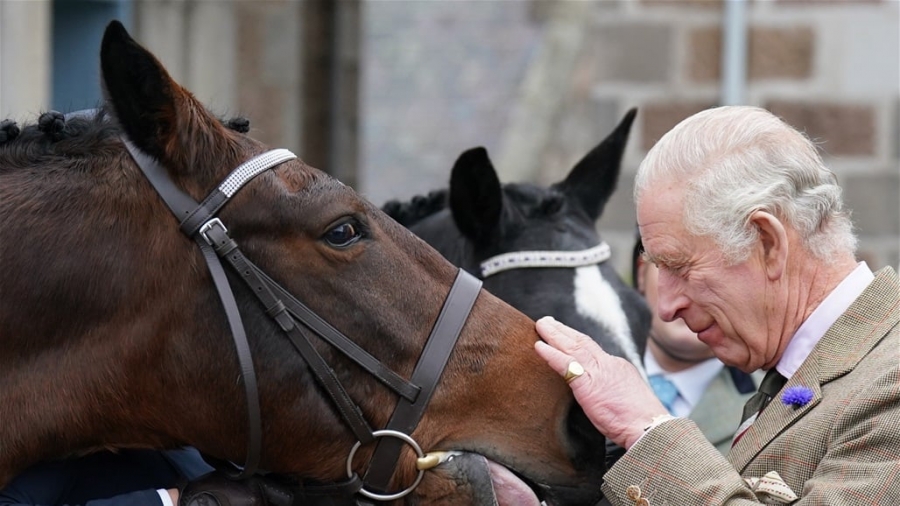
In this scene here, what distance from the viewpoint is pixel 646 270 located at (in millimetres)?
4184

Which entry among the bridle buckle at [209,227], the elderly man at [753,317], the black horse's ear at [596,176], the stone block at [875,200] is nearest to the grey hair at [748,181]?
the elderly man at [753,317]

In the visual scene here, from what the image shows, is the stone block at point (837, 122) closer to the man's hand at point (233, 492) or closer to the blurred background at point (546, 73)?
the blurred background at point (546, 73)

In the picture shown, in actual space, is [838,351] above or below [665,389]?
above

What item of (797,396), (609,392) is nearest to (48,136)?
(609,392)

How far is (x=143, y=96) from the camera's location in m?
2.36

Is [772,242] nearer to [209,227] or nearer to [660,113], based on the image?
[209,227]

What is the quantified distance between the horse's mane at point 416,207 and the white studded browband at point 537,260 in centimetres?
35

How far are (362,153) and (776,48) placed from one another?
7.92 ft

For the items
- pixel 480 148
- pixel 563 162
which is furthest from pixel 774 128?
pixel 563 162

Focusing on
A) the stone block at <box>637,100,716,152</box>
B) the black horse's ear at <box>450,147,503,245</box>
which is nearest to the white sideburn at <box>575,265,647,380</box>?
the black horse's ear at <box>450,147,503,245</box>

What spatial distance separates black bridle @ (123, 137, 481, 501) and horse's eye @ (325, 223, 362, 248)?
143 mm

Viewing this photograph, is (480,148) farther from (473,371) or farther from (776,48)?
(776,48)

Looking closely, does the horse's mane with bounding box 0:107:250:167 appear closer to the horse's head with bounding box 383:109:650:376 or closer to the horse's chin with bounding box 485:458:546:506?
the horse's chin with bounding box 485:458:546:506

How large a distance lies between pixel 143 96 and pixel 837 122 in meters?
4.41
